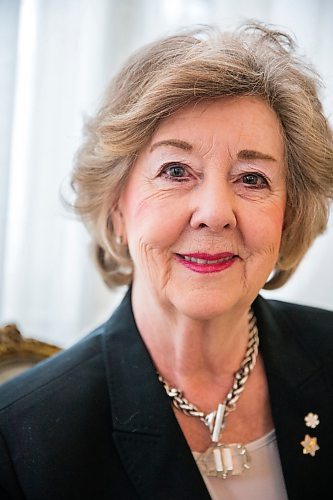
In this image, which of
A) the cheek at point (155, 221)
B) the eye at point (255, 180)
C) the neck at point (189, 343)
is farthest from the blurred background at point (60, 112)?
the eye at point (255, 180)

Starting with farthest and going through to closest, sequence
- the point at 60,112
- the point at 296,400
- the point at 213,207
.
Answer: the point at 60,112 < the point at 296,400 < the point at 213,207

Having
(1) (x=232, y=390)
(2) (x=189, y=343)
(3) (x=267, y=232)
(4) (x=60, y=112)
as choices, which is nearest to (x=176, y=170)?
(3) (x=267, y=232)

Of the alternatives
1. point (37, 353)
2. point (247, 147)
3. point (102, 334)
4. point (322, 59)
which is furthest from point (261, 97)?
point (322, 59)

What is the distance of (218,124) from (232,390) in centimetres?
61

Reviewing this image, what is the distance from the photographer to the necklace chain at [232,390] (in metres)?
1.46

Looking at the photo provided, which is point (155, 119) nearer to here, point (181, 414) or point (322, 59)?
point (181, 414)

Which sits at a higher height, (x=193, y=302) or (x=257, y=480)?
(x=193, y=302)

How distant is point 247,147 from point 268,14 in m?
1.09

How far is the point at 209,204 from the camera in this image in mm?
1307

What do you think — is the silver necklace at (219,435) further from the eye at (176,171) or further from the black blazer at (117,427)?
the eye at (176,171)

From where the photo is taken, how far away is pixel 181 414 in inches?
57.8

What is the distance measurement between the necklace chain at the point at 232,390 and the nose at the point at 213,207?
387mm

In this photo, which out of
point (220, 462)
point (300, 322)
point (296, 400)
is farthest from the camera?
point (300, 322)

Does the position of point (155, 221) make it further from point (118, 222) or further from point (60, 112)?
point (60, 112)
